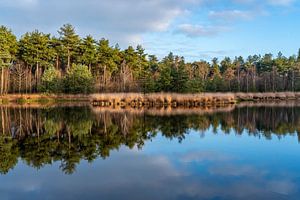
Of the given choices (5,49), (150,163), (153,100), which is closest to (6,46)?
(5,49)

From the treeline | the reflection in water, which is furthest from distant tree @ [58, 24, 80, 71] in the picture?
the reflection in water

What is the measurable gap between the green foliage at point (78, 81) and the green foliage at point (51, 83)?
0.85m

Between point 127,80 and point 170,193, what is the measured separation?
38.3 meters

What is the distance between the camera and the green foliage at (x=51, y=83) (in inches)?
1567

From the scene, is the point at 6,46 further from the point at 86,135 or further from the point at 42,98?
the point at 86,135

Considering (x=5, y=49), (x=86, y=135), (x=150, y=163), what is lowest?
(x=150, y=163)

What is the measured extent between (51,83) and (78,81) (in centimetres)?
321

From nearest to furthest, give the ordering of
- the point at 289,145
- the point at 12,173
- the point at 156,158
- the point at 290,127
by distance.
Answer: the point at 12,173 < the point at 156,158 < the point at 289,145 < the point at 290,127

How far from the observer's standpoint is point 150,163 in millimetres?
8523

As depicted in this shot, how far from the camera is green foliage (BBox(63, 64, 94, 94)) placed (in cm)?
3984

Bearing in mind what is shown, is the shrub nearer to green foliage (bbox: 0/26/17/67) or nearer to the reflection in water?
green foliage (bbox: 0/26/17/67)

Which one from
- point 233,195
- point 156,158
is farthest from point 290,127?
point 233,195

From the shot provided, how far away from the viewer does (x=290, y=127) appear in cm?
1480

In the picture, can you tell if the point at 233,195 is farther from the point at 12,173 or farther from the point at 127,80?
the point at 127,80
